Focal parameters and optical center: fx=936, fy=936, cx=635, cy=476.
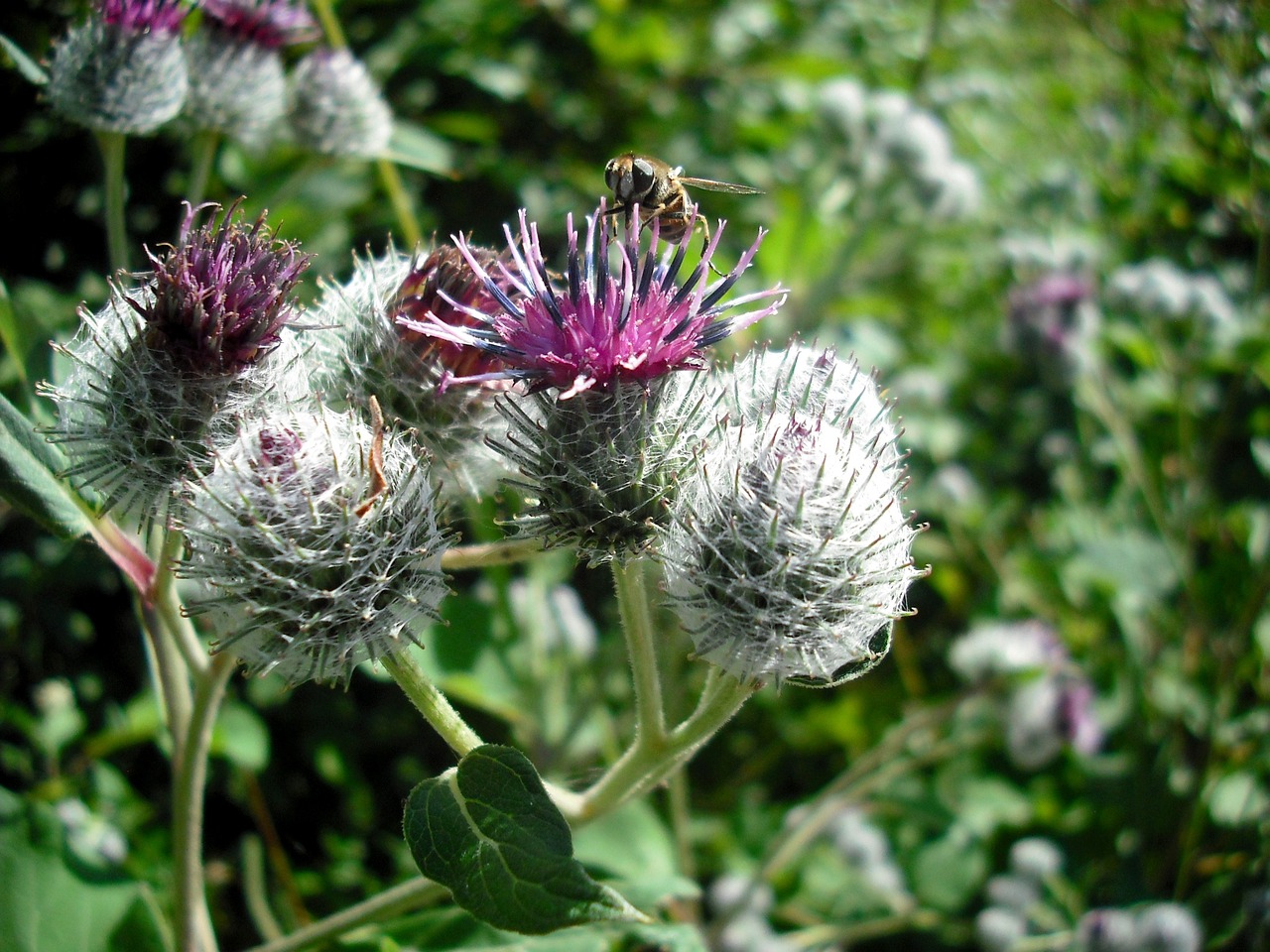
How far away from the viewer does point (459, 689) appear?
2.56 m

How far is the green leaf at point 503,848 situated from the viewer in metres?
1.25

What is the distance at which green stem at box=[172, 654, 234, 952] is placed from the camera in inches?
72.4

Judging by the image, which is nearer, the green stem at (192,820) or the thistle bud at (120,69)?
the green stem at (192,820)

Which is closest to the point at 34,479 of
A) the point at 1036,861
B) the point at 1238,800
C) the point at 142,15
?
the point at 142,15

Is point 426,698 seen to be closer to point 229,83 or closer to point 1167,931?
point 229,83

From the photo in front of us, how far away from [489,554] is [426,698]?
373 mm

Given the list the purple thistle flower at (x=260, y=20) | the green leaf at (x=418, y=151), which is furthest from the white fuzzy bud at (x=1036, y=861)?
the purple thistle flower at (x=260, y=20)

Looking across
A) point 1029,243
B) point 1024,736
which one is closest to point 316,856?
point 1024,736

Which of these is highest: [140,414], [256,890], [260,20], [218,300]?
[260,20]

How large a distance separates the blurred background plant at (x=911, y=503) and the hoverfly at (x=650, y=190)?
783 mm

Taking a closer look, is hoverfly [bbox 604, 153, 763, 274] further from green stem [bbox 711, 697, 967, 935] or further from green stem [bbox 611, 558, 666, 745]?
green stem [bbox 711, 697, 967, 935]

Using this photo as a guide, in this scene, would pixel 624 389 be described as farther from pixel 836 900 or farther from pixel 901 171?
pixel 901 171

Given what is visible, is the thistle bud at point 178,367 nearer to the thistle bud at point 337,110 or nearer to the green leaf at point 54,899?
the green leaf at point 54,899

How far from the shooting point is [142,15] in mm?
2266
